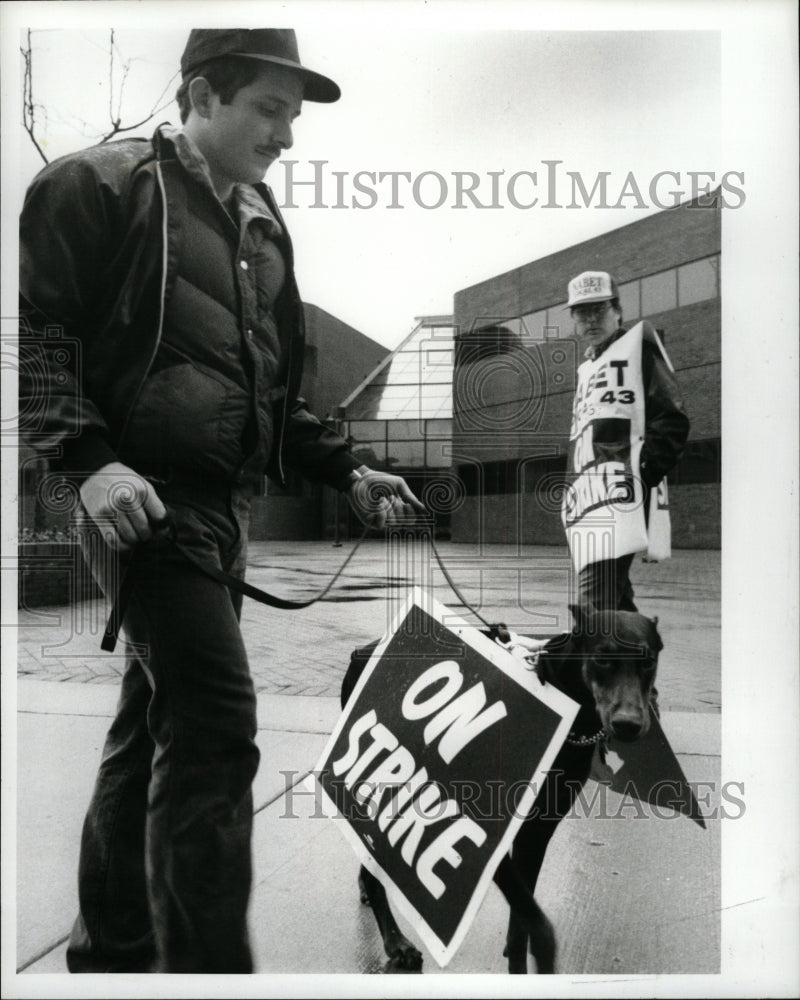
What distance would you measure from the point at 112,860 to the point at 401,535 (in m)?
1.15

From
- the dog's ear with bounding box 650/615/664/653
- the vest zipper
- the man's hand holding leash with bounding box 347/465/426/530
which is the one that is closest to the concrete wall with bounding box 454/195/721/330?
the man's hand holding leash with bounding box 347/465/426/530

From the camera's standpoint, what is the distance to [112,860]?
2.15 m

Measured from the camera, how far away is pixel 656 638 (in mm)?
2172

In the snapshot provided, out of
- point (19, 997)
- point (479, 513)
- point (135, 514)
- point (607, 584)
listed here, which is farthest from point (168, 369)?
point (19, 997)

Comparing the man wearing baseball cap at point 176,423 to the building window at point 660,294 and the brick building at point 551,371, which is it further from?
the building window at point 660,294

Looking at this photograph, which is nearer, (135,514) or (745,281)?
(135,514)

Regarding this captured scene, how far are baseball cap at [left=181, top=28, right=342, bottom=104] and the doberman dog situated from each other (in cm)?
166

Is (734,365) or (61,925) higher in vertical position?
(734,365)

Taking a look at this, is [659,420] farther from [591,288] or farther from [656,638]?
[656,638]

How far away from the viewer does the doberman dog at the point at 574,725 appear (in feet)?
7.13

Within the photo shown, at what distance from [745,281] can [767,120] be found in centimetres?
44

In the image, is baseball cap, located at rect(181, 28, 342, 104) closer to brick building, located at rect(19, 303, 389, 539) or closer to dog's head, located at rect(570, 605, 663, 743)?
brick building, located at rect(19, 303, 389, 539)

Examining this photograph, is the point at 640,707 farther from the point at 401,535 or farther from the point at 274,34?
the point at 274,34

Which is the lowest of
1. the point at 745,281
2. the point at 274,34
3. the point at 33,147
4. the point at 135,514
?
the point at 135,514
